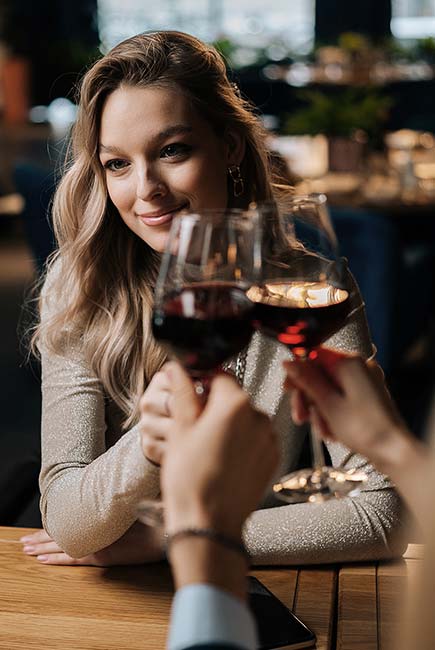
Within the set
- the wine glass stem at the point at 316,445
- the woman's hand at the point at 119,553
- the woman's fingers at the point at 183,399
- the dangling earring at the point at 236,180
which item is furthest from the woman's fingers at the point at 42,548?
the dangling earring at the point at 236,180

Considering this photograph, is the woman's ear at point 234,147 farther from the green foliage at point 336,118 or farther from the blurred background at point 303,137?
the green foliage at point 336,118

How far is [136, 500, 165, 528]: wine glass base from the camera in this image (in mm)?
956

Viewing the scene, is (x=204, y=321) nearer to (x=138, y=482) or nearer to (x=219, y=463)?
(x=219, y=463)

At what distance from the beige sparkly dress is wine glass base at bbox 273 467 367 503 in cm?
16

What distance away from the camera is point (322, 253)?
3.49ft

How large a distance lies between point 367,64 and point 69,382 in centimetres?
529

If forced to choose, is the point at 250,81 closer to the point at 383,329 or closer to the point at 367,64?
the point at 367,64

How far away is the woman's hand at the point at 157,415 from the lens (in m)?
0.98

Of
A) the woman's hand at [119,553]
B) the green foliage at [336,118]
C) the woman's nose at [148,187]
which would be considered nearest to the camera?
the woman's hand at [119,553]

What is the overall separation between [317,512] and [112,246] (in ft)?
1.83

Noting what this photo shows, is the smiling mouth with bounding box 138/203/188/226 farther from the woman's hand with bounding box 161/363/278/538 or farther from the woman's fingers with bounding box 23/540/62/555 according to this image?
the woman's hand with bounding box 161/363/278/538

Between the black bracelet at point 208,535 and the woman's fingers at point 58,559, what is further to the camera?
the woman's fingers at point 58,559

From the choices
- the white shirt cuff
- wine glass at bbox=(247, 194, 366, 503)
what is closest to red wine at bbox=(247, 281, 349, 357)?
wine glass at bbox=(247, 194, 366, 503)

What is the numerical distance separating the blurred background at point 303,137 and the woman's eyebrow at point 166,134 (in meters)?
0.31
